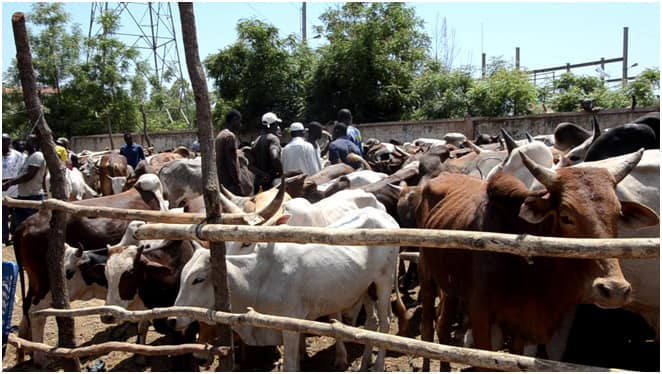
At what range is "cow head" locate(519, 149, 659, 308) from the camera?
280 centimetres

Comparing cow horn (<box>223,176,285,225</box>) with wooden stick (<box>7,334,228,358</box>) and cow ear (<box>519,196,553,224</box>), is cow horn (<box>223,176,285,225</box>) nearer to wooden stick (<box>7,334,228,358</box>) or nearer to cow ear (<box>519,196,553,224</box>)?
wooden stick (<box>7,334,228,358</box>)

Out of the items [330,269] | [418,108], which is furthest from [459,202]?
[418,108]

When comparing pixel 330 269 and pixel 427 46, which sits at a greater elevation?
pixel 427 46

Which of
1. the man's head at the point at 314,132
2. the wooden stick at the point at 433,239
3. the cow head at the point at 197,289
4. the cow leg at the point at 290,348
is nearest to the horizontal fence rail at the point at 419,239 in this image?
the wooden stick at the point at 433,239

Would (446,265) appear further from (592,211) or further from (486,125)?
(486,125)

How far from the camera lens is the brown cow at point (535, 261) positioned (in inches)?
114

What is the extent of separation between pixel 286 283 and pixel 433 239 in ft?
5.99

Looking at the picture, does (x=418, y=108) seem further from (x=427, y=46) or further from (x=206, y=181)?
(x=206, y=181)

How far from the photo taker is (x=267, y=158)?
801 cm

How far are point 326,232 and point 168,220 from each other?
154 cm

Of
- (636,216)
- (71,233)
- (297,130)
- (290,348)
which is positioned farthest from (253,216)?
(297,130)

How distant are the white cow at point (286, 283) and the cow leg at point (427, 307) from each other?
0.51 m

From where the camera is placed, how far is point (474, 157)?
8.28 metres

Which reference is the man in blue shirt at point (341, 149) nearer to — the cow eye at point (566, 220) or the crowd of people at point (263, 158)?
the crowd of people at point (263, 158)
